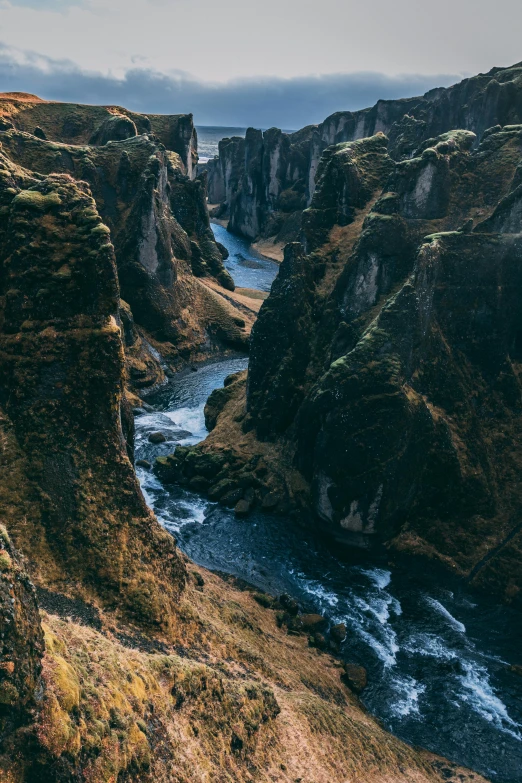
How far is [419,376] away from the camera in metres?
63.5

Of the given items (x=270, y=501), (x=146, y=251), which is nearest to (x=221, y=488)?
(x=270, y=501)

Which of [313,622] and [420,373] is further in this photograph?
[420,373]

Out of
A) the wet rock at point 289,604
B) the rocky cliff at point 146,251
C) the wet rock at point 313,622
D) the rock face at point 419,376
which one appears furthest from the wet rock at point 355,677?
the rocky cliff at point 146,251

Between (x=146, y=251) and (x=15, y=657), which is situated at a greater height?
(x=146, y=251)

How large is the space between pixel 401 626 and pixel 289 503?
19.8 metres

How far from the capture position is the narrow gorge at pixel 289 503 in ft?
100

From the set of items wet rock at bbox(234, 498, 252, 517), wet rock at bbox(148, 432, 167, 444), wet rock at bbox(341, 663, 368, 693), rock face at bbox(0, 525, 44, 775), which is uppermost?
rock face at bbox(0, 525, 44, 775)

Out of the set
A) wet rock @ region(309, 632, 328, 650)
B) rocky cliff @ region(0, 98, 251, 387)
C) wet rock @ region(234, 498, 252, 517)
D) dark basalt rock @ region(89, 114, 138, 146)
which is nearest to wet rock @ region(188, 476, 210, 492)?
wet rock @ region(234, 498, 252, 517)

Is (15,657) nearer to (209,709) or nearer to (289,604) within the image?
(209,709)

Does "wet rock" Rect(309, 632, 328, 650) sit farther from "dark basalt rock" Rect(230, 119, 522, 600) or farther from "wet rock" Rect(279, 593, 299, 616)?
"dark basalt rock" Rect(230, 119, 522, 600)

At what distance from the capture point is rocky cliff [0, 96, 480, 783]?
2712cm

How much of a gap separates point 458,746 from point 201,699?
21.7 metres

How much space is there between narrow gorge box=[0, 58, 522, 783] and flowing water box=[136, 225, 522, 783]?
218mm

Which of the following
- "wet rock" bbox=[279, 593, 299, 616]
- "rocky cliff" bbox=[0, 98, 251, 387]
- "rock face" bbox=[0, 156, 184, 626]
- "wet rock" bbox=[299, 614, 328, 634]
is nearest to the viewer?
"rock face" bbox=[0, 156, 184, 626]
